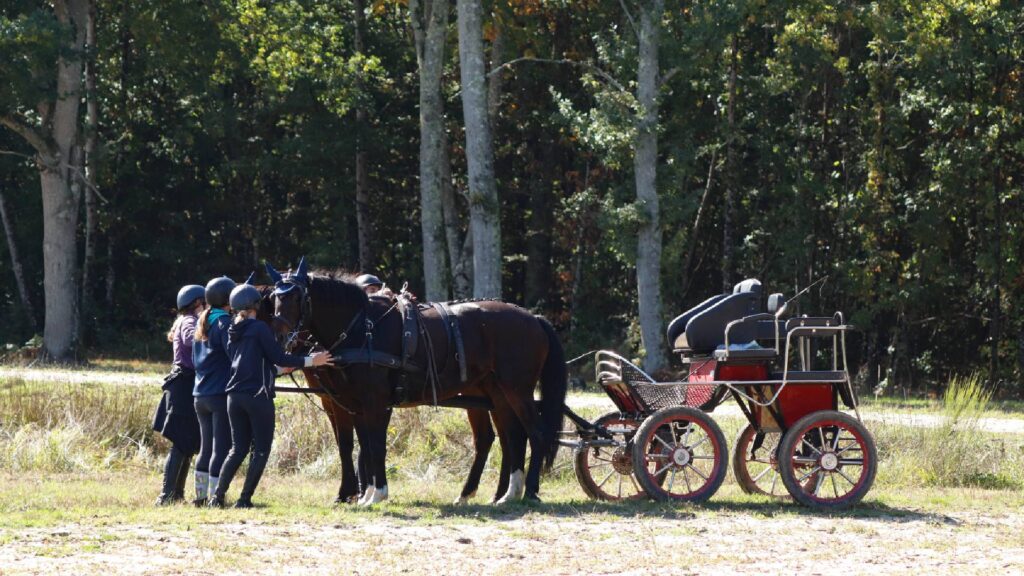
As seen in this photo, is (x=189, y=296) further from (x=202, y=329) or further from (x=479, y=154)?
(x=479, y=154)

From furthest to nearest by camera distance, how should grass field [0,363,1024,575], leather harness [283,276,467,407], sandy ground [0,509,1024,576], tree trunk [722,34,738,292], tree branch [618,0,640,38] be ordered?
tree trunk [722,34,738,292]
tree branch [618,0,640,38]
leather harness [283,276,467,407]
grass field [0,363,1024,575]
sandy ground [0,509,1024,576]

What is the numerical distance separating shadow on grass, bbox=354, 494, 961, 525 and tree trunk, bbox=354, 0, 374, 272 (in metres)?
22.8

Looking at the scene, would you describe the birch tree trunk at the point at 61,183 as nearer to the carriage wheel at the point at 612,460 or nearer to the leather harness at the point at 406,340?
the leather harness at the point at 406,340

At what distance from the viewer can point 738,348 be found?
38.2 ft

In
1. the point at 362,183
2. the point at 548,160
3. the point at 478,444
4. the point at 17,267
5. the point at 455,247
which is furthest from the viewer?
the point at 17,267

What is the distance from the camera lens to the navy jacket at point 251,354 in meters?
10.8

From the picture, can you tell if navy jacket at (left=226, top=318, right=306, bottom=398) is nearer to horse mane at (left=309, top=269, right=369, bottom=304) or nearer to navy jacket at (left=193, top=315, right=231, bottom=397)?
navy jacket at (left=193, top=315, right=231, bottom=397)

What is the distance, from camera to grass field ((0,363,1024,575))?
8.83 m

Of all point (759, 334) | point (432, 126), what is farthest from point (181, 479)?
point (432, 126)

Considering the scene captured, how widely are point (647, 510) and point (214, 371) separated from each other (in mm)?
3643

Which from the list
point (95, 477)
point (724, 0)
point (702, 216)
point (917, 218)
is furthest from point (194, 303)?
point (702, 216)

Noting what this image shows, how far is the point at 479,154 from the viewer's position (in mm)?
24391

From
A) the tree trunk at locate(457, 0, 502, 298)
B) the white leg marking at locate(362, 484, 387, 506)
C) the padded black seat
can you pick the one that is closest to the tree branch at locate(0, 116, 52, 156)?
the tree trunk at locate(457, 0, 502, 298)

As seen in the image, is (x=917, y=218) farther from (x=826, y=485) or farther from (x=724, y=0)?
(x=826, y=485)
